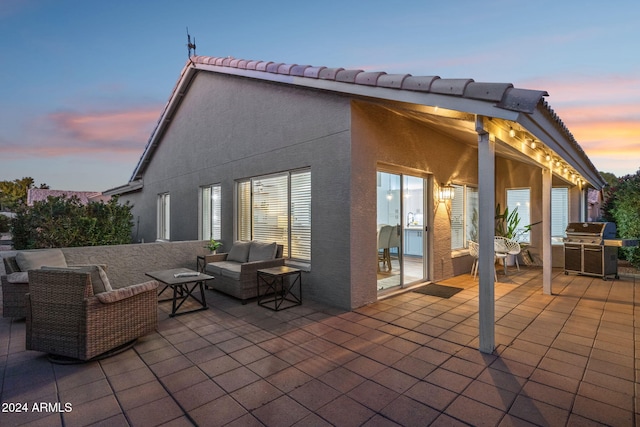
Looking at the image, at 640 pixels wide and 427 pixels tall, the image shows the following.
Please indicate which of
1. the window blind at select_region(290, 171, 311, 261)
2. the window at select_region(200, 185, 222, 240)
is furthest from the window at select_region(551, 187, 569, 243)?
the window at select_region(200, 185, 222, 240)

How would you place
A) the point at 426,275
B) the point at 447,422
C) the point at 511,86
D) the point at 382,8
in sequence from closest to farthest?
the point at 447,422 < the point at 511,86 < the point at 426,275 < the point at 382,8

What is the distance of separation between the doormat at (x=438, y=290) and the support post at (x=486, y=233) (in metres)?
2.13

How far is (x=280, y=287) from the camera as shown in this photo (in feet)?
17.4

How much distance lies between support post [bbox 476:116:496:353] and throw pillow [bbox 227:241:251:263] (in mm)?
4219

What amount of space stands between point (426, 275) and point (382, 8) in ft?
20.4

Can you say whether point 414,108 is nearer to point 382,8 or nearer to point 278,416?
point 278,416

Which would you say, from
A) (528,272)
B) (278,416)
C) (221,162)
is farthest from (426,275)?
(221,162)

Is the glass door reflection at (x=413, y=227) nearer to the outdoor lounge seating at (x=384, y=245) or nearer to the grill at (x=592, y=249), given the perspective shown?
the outdoor lounge seating at (x=384, y=245)

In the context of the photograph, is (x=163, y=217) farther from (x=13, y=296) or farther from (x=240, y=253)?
(x=13, y=296)

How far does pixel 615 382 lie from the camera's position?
2480 mm

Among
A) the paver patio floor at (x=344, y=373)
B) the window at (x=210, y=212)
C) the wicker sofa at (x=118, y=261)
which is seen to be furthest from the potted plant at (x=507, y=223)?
the wicker sofa at (x=118, y=261)

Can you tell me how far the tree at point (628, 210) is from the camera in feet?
25.0

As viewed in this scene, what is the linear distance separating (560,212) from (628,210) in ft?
4.86

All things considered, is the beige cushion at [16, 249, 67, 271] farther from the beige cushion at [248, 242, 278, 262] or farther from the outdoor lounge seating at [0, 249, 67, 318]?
the beige cushion at [248, 242, 278, 262]
